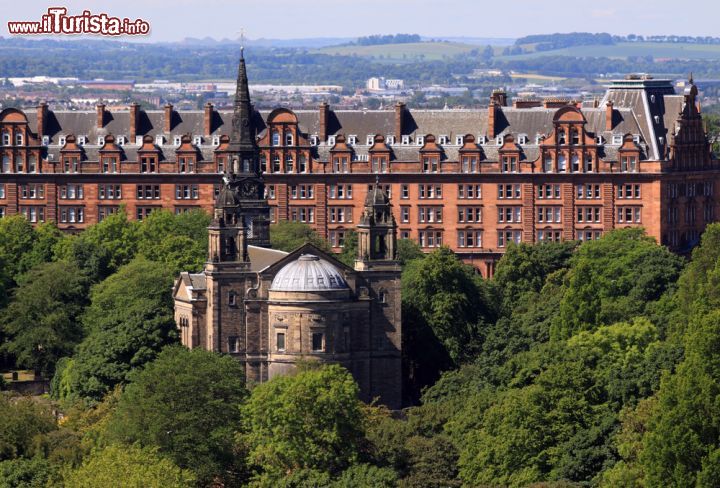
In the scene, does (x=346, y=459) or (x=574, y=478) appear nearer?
(x=574, y=478)

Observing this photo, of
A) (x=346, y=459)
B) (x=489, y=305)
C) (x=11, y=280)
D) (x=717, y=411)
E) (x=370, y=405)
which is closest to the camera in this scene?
(x=717, y=411)

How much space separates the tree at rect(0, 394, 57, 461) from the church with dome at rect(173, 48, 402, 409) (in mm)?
19288

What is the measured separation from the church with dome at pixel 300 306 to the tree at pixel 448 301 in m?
7.03

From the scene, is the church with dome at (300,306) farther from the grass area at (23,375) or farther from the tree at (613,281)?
the grass area at (23,375)

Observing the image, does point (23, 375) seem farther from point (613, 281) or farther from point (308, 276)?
point (613, 281)

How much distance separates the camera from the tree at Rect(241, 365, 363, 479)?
137125 millimetres

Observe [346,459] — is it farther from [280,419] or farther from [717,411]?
[717,411]

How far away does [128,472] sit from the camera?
127m

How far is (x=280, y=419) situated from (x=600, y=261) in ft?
167

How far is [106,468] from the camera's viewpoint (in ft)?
418

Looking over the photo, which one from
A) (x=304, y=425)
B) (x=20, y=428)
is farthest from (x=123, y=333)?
(x=304, y=425)

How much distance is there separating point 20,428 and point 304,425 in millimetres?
14834

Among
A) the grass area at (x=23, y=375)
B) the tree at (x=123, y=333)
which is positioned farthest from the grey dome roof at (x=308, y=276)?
the grass area at (x=23, y=375)

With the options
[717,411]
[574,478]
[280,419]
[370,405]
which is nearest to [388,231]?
[370,405]
